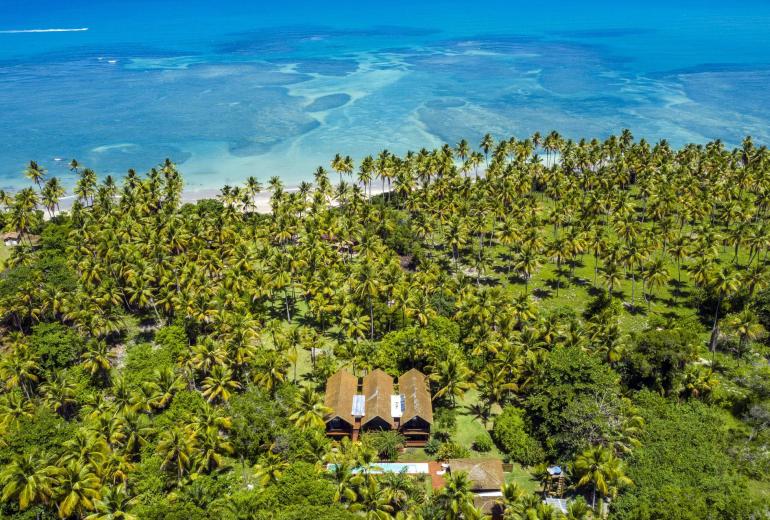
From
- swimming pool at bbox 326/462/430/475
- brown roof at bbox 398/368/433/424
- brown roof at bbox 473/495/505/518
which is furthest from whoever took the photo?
brown roof at bbox 398/368/433/424

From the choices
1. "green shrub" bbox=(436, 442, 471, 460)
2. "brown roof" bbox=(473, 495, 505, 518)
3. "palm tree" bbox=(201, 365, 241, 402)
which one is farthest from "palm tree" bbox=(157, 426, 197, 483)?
"brown roof" bbox=(473, 495, 505, 518)

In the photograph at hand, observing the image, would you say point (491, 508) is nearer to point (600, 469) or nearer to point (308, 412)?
point (600, 469)

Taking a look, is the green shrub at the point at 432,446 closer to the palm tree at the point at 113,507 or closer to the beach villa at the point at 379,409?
→ the beach villa at the point at 379,409

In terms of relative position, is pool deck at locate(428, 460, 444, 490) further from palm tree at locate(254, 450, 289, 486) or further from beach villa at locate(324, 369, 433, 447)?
palm tree at locate(254, 450, 289, 486)

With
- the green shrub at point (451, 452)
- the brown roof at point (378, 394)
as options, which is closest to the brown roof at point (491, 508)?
the green shrub at point (451, 452)

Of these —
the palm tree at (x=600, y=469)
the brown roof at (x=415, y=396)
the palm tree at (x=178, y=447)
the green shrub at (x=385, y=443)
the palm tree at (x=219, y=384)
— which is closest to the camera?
the palm tree at (x=600, y=469)

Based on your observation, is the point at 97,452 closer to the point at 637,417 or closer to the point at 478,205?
the point at 637,417
